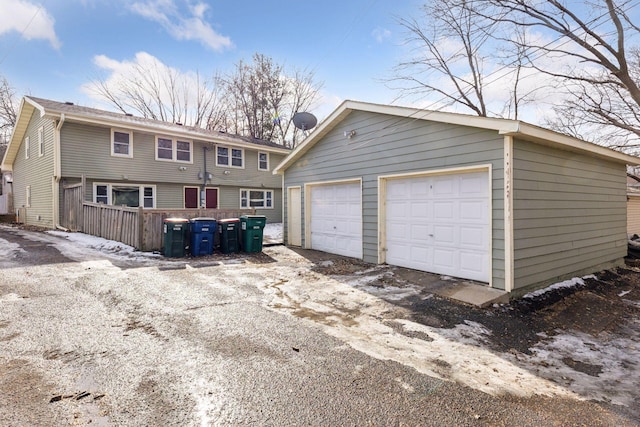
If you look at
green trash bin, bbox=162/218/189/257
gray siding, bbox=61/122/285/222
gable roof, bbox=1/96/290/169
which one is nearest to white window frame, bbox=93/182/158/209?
gray siding, bbox=61/122/285/222

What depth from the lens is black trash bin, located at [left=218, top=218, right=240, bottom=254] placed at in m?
9.65

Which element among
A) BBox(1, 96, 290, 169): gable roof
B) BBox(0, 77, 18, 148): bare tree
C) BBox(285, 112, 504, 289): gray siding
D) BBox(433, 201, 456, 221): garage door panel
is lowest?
BBox(433, 201, 456, 221): garage door panel

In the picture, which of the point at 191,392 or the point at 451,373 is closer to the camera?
the point at 191,392

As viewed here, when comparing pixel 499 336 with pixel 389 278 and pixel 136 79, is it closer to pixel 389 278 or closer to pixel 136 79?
pixel 389 278

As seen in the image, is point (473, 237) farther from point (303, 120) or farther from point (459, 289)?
point (303, 120)

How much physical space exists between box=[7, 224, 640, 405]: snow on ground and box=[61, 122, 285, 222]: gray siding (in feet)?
34.0

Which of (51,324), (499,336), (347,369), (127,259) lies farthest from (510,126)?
(127,259)

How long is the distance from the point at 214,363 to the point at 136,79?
27978 millimetres

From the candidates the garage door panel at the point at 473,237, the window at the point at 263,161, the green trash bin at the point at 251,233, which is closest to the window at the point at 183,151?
the window at the point at 263,161

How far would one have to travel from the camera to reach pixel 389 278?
681 centimetres

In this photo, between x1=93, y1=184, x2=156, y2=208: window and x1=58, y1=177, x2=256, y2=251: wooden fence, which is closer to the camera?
x1=58, y1=177, x2=256, y2=251: wooden fence

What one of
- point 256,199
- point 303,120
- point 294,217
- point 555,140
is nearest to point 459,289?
point 555,140

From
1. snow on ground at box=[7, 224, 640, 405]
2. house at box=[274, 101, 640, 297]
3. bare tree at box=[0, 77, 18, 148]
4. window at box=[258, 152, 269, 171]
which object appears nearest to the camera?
snow on ground at box=[7, 224, 640, 405]

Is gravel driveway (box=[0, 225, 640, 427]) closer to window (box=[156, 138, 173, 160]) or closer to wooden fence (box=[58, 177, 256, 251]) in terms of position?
wooden fence (box=[58, 177, 256, 251])
